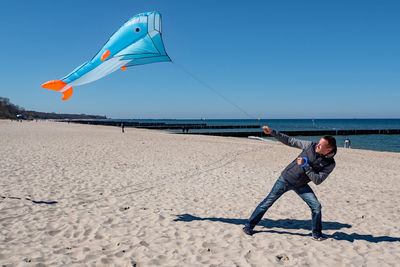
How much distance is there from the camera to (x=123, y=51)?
5.69m

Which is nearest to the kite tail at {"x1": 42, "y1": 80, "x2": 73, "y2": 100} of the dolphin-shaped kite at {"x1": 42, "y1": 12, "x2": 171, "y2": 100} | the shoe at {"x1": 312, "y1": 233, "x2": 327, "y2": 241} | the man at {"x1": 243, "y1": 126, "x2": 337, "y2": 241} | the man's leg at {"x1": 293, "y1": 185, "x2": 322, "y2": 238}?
the dolphin-shaped kite at {"x1": 42, "y1": 12, "x2": 171, "y2": 100}

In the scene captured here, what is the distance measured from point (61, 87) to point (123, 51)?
4.86ft

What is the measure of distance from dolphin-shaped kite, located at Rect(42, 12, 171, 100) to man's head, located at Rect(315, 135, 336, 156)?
150 inches

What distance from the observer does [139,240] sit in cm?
438

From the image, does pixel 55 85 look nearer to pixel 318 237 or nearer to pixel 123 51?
pixel 123 51

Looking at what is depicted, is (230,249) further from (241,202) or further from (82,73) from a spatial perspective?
(82,73)

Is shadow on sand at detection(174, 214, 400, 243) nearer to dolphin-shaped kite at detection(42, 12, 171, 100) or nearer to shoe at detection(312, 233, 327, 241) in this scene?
shoe at detection(312, 233, 327, 241)

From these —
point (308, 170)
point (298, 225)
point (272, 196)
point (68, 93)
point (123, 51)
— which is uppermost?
point (123, 51)

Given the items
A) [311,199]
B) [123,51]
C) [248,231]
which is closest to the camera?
[311,199]

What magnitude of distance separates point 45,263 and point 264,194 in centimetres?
563

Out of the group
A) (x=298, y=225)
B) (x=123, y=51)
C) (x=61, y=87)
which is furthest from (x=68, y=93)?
(x=298, y=225)

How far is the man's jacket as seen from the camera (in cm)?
391

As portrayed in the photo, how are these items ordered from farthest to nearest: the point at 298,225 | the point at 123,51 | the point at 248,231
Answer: the point at 123,51 < the point at 298,225 < the point at 248,231

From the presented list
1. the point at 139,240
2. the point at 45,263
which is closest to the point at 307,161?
the point at 139,240
